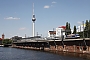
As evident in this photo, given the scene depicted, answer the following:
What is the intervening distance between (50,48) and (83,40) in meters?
A: 49.3

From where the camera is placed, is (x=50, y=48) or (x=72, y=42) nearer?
(x=72, y=42)

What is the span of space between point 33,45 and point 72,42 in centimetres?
7974

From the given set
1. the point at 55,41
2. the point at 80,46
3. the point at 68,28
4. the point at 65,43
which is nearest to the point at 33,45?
the point at 68,28

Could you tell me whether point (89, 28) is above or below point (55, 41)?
above

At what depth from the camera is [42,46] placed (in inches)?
6850

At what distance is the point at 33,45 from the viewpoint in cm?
19625

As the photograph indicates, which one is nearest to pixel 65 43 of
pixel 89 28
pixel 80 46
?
pixel 80 46

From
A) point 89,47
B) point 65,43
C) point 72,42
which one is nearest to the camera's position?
point 89,47

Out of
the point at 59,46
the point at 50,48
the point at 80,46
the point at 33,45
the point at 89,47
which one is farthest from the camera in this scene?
the point at 33,45

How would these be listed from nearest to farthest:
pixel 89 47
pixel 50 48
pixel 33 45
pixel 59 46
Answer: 1. pixel 89 47
2. pixel 59 46
3. pixel 50 48
4. pixel 33 45

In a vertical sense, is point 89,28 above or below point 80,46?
above

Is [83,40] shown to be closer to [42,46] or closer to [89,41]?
[89,41]

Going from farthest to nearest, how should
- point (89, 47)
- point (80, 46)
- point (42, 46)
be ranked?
1. point (42, 46)
2. point (80, 46)
3. point (89, 47)

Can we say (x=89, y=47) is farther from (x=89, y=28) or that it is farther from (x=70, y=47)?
(x=89, y=28)
